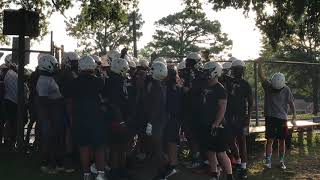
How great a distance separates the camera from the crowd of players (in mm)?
8141

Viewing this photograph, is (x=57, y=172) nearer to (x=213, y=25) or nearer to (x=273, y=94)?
(x=273, y=94)

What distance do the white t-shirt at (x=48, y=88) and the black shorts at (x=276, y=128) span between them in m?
Result: 4.15

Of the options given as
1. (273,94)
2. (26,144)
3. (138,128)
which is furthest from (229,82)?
(26,144)

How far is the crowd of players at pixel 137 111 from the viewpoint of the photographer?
814 cm

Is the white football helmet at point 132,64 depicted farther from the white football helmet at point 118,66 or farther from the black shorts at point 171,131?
the black shorts at point 171,131

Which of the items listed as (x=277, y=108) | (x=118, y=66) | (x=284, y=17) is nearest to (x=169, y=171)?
(x=118, y=66)

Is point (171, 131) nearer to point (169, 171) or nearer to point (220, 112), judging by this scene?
point (169, 171)

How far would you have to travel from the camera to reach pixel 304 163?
1107 cm

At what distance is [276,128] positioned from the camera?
405 inches

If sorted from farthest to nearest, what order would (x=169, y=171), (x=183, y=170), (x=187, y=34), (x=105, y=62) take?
(x=187, y=34) < (x=183, y=170) < (x=105, y=62) < (x=169, y=171)

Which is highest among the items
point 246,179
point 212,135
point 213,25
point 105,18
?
point 213,25

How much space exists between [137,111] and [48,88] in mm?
1615

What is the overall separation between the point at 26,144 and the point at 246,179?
15.5ft

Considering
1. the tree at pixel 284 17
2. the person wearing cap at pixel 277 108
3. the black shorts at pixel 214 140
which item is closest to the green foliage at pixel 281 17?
the tree at pixel 284 17
